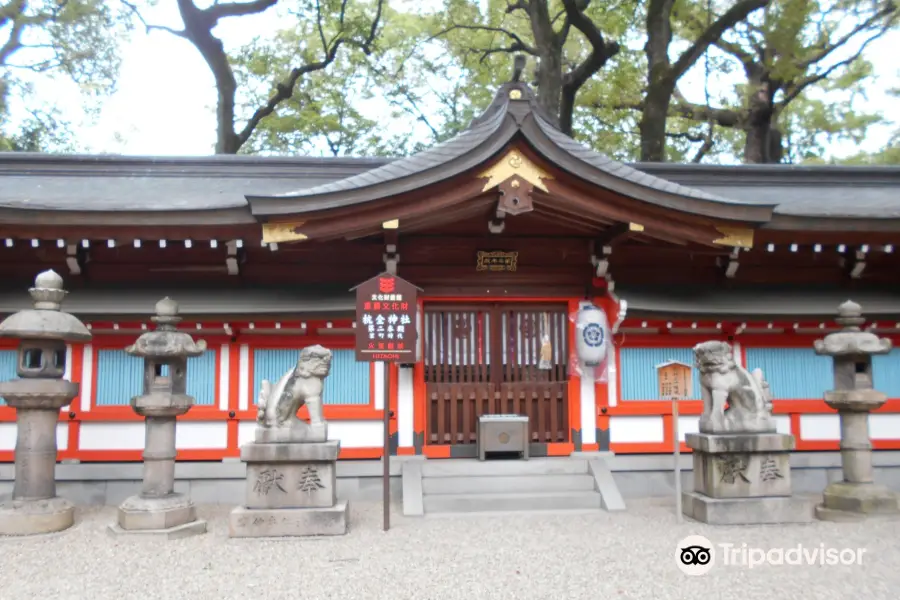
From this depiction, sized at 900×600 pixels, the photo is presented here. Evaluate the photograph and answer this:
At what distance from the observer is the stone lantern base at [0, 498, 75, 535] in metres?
6.37

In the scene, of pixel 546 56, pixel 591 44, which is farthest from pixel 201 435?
pixel 591 44

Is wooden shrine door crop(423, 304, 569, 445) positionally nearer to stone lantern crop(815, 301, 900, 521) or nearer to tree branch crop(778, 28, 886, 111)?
stone lantern crop(815, 301, 900, 521)

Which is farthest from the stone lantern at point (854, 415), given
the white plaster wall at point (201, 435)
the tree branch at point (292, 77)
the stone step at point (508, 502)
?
the tree branch at point (292, 77)

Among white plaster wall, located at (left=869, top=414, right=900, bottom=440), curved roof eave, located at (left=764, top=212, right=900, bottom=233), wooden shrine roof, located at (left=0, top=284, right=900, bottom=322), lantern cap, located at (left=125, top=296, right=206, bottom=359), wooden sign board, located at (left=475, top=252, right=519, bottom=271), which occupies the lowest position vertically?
white plaster wall, located at (left=869, top=414, right=900, bottom=440)

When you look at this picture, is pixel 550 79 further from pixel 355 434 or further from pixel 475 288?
pixel 355 434

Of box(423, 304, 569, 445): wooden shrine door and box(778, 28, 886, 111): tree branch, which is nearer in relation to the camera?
box(423, 304, 569, 445): wooden shrine door

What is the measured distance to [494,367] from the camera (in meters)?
8.53

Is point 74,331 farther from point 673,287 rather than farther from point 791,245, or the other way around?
point 791,245

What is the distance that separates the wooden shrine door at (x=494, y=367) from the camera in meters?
→ 8.41

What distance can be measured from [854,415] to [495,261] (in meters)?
4.45

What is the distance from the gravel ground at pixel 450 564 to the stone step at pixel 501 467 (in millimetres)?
874

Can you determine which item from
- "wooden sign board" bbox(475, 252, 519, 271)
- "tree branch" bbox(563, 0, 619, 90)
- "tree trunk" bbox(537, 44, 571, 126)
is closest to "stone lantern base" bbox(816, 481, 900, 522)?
"wooden sign board" bbox(475, 252, 519, 271)

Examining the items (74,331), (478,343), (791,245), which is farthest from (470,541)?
(791,245)

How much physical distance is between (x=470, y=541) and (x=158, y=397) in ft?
11.2
